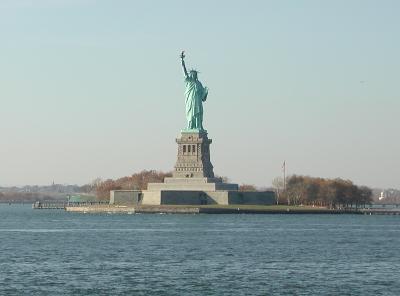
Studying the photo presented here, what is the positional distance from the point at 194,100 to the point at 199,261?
74.7 m

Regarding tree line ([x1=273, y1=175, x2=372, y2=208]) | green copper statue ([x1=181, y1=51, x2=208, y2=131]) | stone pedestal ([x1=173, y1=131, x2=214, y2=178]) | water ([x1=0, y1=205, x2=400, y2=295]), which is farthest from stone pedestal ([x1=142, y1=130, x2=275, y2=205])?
water ([x1=0, y1=205, x2=400, y2=295])

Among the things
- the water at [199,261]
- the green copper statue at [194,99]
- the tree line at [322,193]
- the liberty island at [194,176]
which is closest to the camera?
the water at [199,261]

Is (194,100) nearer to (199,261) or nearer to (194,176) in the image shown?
(194,176)

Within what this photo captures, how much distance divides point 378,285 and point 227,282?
5876mm

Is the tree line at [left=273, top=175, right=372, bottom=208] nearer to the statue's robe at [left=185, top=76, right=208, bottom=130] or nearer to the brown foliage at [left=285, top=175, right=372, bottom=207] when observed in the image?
the brown foliage at [left=285, top=175, right=372, bottom=207]

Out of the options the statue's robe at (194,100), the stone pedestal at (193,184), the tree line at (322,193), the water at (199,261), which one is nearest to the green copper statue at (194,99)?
the statue's robe at (194,100)

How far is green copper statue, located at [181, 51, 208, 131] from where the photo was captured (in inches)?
5197

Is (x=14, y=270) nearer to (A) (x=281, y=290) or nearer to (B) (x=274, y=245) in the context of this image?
(A) (x=281, y=290)

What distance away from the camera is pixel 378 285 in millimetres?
47719

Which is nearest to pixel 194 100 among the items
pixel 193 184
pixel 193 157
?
pixel 193 157

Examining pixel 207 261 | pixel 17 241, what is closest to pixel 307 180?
pixel 17 241

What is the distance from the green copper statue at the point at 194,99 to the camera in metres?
132

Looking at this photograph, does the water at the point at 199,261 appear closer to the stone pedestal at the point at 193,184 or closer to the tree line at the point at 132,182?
the stone pedestal at the point at 193,184

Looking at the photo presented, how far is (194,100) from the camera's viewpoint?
433 feet
